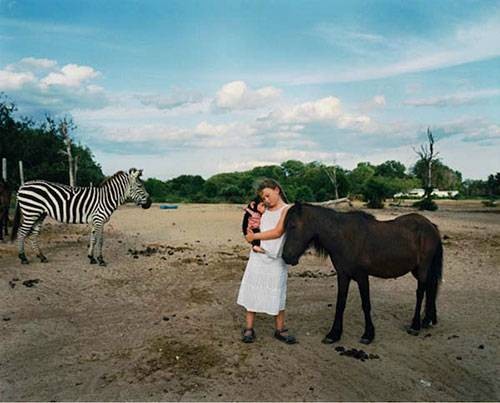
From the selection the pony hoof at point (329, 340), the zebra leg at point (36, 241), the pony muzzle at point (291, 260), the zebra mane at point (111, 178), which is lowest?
the pony hoof at point (329, 340)

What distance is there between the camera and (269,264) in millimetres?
4984

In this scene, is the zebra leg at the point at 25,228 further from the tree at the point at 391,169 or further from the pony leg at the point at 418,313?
the tree at the point at 391,169

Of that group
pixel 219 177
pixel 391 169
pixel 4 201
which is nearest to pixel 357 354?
pixel 4 201

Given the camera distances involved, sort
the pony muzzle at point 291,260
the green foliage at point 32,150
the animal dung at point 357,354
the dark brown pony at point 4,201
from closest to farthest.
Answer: the animal dung at point 357,354, the pony muzzle at point 291,260, the dark brown pony at point 4,201, the green foliage at point 32,150

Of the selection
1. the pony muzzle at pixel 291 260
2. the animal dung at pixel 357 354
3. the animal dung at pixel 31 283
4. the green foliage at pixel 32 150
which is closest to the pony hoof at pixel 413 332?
the animal dung at pixel 357 354

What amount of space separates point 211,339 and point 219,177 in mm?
56900

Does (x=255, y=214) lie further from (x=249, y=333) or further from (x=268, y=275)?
(x=249, y=333)

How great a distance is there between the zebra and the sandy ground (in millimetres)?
553

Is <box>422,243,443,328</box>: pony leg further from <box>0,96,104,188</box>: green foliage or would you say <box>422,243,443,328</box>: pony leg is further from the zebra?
<box>0,96,104,188</box>: green foliage

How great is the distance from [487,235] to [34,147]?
26.3m

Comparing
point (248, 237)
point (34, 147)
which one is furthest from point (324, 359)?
point (34, 147)

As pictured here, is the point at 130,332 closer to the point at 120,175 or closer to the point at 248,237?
the point at 248,237

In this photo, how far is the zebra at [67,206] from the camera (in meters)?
9.29

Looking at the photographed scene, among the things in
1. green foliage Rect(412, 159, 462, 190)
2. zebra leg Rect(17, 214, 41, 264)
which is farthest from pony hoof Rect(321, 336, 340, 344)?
green foliage Rect(412, 159, 462, 190)
